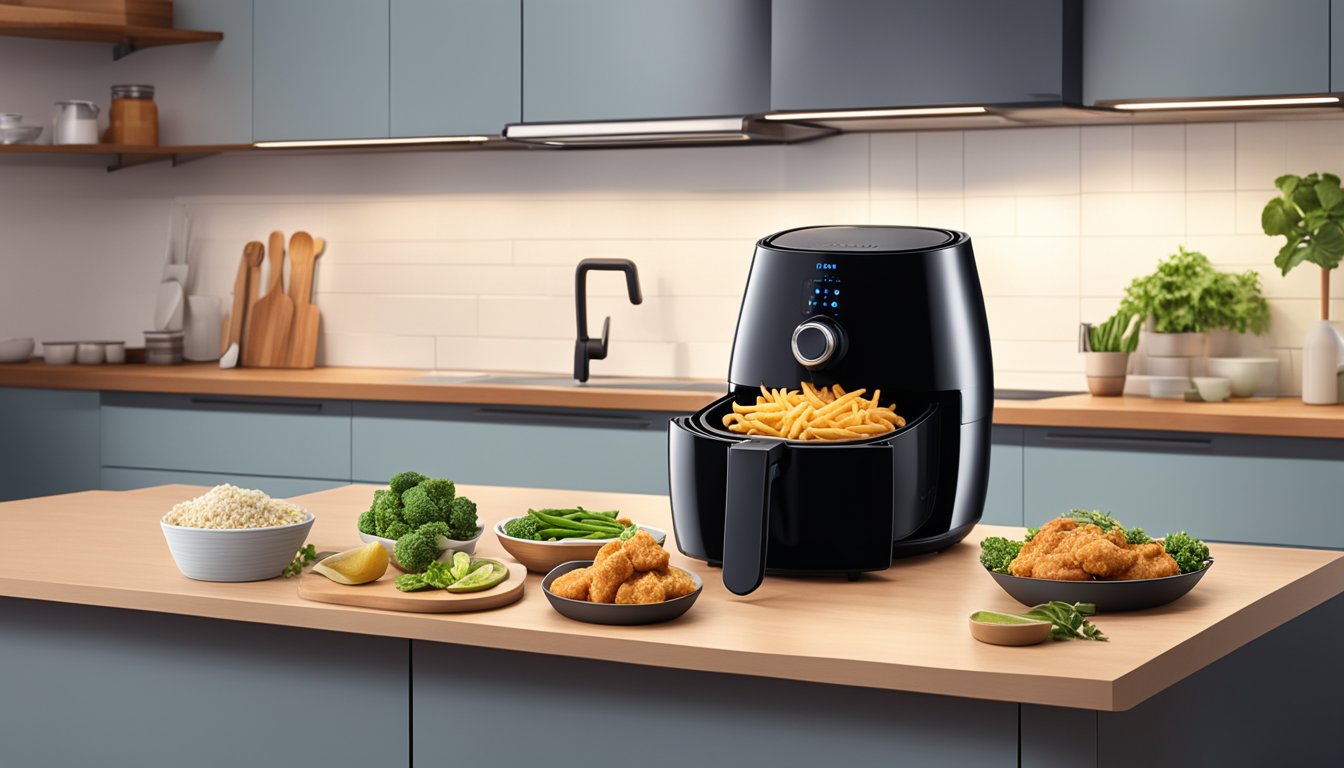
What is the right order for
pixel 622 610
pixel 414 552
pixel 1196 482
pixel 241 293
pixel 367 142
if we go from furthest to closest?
1. pixel 241 293
2. pixel 367 142
3. pixel 1196 482
4. pixel 414 552
5. pixel 622 610

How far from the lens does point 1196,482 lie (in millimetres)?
3412

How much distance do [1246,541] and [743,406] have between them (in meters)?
1.73

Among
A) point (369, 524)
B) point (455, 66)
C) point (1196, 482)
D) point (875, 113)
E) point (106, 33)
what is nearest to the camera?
point (369, 524)

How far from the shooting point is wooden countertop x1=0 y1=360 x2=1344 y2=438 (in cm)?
337

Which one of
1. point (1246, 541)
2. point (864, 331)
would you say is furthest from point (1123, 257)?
point (864, 331)

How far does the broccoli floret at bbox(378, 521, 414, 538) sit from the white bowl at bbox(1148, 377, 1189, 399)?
246cm

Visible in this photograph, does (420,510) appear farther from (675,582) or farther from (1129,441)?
(1129,441)

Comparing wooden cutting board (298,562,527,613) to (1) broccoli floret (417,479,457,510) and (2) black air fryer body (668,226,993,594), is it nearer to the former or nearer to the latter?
(1) broccoli floret (417,479,457,510)

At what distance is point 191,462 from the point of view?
14.9ft

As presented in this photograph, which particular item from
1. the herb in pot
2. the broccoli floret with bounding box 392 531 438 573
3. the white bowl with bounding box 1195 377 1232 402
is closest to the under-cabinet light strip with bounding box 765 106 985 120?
the herb in pot

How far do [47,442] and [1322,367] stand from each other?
11.7 ft

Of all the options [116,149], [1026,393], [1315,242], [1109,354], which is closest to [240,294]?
[116,149]

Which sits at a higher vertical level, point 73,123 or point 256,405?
point 73,123

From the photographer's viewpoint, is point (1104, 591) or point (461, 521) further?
point (461, 521)
